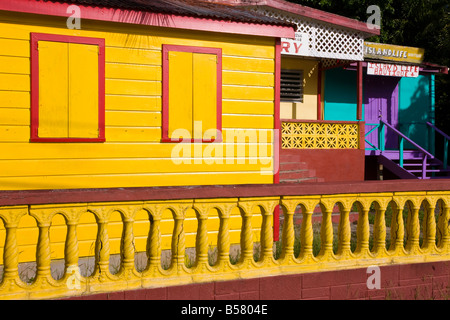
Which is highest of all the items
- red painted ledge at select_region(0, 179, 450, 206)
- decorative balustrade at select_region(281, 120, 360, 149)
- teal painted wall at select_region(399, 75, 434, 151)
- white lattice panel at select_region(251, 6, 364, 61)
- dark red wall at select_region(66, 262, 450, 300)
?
white lattice panel at select_region(251, 6, 364, 61)

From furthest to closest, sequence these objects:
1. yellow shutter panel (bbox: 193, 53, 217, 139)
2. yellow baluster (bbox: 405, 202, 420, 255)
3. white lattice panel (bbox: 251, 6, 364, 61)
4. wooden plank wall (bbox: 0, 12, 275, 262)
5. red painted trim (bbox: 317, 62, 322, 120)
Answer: red painted trim (bbox: 317, 62, 322, 120) < white lattice panel (bbox: 251, 6, 364, 61) < yellow shutter panel (bbox: 193, 53, 217, 139) < wooden plank wall (bbox: 0, 12, 275, 262) < yellow baluster (bbox: 405, 202, 420, 255)

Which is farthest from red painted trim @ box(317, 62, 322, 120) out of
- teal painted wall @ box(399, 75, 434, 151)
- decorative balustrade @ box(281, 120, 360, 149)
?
teal painted wall @ box(399, 75, 434, 151)

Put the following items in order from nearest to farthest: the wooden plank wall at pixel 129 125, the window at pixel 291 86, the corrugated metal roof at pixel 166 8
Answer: the wooden plank wall at pixel 129 125
the corrugated metal roof at pixel 166 8
the window at pixel 291 86

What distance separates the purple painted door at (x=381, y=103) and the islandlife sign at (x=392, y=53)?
2.70ft

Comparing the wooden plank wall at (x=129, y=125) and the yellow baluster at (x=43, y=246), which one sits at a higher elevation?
the wooden plank wall at (x=129, y=125)

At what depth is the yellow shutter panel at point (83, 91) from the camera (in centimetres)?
657

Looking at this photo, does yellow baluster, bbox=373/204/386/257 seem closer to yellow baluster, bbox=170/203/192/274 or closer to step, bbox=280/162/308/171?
yellow baluster, bbox=170/203/192/274

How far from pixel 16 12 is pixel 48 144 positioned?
1712mm

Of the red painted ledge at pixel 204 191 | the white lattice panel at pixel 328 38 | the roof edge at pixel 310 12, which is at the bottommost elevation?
the red painted ledge at pixel 204 191

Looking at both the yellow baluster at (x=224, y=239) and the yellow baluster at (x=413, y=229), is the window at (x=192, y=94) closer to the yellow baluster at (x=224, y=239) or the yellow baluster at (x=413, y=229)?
the yellow baluster at (x=224, y=239)

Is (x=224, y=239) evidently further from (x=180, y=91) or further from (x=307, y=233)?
(x=180, y=91)

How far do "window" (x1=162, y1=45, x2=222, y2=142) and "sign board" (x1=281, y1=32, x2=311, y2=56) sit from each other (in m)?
4.52

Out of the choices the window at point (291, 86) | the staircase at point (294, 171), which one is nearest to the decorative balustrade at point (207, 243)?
the staircase at point (294, 171)

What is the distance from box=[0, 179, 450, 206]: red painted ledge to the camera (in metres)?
3.68
